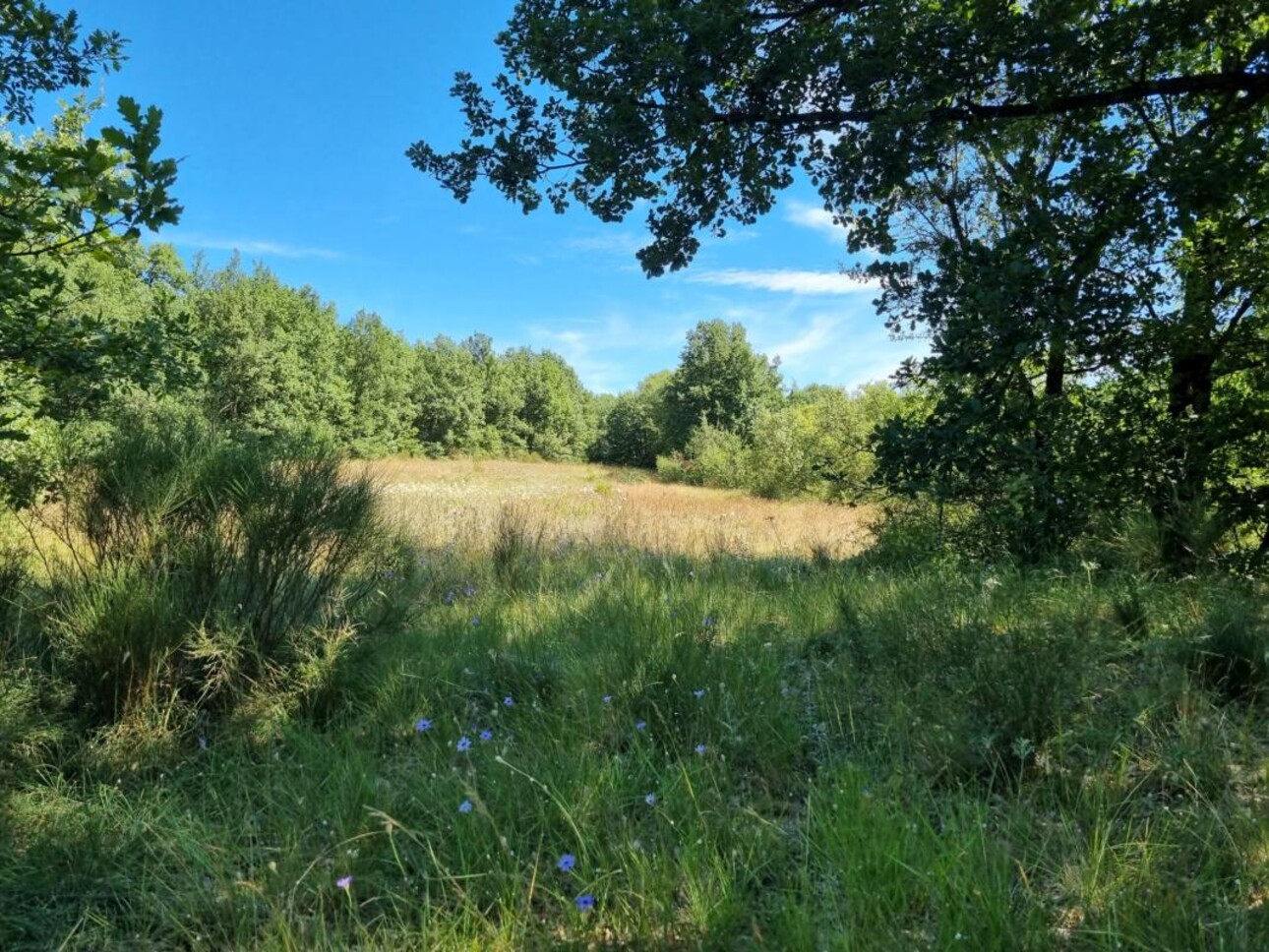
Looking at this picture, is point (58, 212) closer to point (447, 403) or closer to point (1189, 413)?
point (1189, 413)

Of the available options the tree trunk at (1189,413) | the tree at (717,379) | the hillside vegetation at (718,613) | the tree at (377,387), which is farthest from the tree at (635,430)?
the hillside vegetation at (718,613)

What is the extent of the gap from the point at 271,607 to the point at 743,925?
284 centimetres

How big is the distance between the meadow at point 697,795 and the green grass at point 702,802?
0.04 ft

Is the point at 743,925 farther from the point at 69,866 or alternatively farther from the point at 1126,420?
the point at 1126,420

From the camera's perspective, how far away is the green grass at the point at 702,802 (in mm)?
1642

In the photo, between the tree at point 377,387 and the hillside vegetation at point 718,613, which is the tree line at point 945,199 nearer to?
the hillside vegetation at point 718,613

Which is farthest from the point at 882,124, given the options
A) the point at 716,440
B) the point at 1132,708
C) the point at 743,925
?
the point at 716,440

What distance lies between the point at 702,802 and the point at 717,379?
5369 cm

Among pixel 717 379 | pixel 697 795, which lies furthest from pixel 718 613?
pixel 717 379

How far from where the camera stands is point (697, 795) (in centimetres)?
220

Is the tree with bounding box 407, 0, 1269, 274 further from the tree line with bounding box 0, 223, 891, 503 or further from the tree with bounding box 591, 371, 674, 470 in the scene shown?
the tree with bounding box 591, 371, 674, 470

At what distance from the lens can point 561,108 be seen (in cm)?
466

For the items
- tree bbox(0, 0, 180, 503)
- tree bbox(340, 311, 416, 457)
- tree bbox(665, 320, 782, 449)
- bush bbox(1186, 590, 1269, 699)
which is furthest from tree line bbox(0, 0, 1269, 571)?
tree bbox(665, 320, 782, 449)

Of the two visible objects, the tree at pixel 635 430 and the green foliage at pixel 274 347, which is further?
the tree at pixel 635 430
